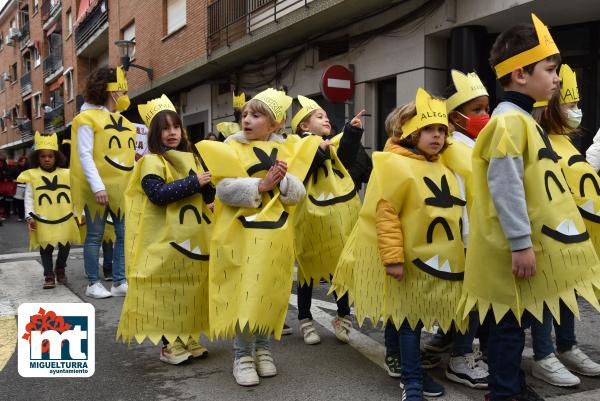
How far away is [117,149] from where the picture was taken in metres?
5.48

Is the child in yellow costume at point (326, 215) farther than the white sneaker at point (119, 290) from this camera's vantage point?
No

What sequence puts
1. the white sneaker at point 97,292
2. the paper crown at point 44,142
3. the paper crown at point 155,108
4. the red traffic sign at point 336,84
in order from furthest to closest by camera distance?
the red traffic sign at point 336,84 < the paper crown at point 44,142 < the white sneaker at point 97,292 < the paper crown at point 155,108

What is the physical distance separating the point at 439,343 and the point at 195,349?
1.52 meters

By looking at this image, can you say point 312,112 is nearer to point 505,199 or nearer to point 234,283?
point 234,283

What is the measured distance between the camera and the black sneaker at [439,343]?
3.61 meters

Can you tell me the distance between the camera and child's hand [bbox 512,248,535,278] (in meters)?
2.40

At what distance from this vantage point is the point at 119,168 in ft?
18.0

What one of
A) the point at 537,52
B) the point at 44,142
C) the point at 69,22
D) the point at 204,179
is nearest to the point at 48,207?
the point at 44,142

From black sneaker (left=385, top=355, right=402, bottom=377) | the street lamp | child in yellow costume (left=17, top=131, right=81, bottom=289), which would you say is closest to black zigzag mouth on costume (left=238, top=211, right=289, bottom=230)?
black sneaker (left=385, top=355, right=402, bottom=377)

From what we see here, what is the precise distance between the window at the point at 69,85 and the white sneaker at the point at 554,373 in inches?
1154

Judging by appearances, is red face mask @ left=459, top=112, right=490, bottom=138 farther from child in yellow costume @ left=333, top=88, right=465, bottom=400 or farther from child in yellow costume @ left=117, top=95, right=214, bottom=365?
child in yellow costume @ left=117, top=95, right=214, bottom=365

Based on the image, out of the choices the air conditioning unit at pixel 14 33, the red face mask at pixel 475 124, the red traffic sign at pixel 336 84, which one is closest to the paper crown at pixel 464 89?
the red face mask at pixel 475 124

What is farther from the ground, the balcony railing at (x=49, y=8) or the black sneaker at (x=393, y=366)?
the balcony railing at (x=49, y=8)

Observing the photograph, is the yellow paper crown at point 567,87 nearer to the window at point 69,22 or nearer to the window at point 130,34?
the window at point 130,34
